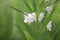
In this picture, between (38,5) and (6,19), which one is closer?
(38,5)

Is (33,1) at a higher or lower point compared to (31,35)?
higher

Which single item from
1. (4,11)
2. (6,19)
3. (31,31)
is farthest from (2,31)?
(31,31)

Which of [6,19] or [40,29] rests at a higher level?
[6,19]

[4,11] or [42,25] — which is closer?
[42,25]

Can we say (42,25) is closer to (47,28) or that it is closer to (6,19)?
(47,28)

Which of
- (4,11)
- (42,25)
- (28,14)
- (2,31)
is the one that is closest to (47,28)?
(42,25)

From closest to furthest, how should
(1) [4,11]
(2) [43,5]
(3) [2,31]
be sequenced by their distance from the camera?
(2) [43,5]
(3) [2,31]
(1) [4,11]

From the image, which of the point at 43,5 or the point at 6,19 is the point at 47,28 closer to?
the point at 43,5

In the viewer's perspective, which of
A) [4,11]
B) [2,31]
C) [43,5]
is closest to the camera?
[43,5]

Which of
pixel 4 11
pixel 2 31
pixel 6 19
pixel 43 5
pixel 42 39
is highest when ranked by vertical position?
→ pixel 4 11
